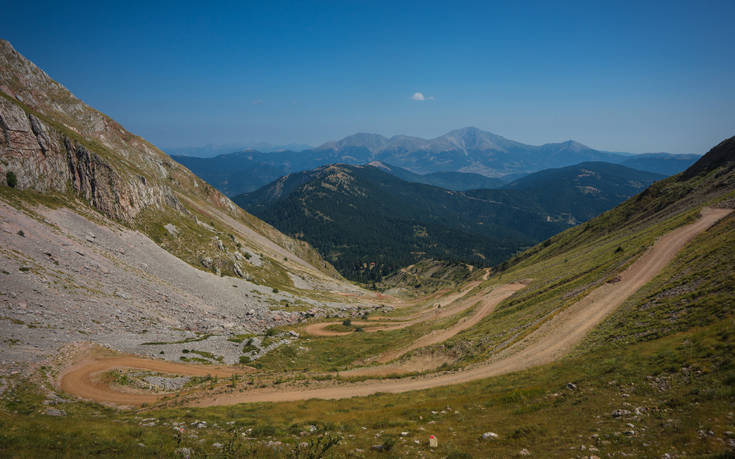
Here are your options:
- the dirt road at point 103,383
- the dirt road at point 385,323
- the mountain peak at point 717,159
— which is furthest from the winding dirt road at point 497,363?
the mountain peak at point 717,159

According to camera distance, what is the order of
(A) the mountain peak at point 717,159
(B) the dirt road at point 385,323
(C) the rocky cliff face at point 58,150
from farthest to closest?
(A) the mountain peak at point 717,159
(B) the dirt road at point 385,323
(C) the rocky cliff face at point 58,150

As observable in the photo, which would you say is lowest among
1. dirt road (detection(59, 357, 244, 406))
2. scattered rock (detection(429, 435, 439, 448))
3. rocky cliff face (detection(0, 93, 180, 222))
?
dirt road (detection(59, 357, 244, 406))

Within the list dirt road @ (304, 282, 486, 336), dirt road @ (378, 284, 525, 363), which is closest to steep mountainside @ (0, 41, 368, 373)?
dirt road @ (304, 282, 486, 336)

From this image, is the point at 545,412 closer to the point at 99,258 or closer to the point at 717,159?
the point at 99,258

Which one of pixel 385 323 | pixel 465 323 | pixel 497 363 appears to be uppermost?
pixel 497 363

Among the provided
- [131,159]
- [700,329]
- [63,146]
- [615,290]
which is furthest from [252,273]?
[700,329]

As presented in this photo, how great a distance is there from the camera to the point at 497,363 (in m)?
30.3

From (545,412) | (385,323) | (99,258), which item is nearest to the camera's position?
(545,412)

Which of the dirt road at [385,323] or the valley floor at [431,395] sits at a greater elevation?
the valley floor at [431,395]

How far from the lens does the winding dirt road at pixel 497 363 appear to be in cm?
2652

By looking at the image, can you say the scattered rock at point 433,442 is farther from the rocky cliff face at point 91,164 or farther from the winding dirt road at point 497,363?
the rocky cliff face at point 91,164

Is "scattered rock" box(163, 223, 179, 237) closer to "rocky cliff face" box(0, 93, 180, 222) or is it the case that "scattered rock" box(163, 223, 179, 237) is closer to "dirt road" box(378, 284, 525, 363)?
"rocky cliff face" box(0, 93, 180, 222)

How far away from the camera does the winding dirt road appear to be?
26516mm

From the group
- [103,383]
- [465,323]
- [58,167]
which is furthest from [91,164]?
[465,323]
